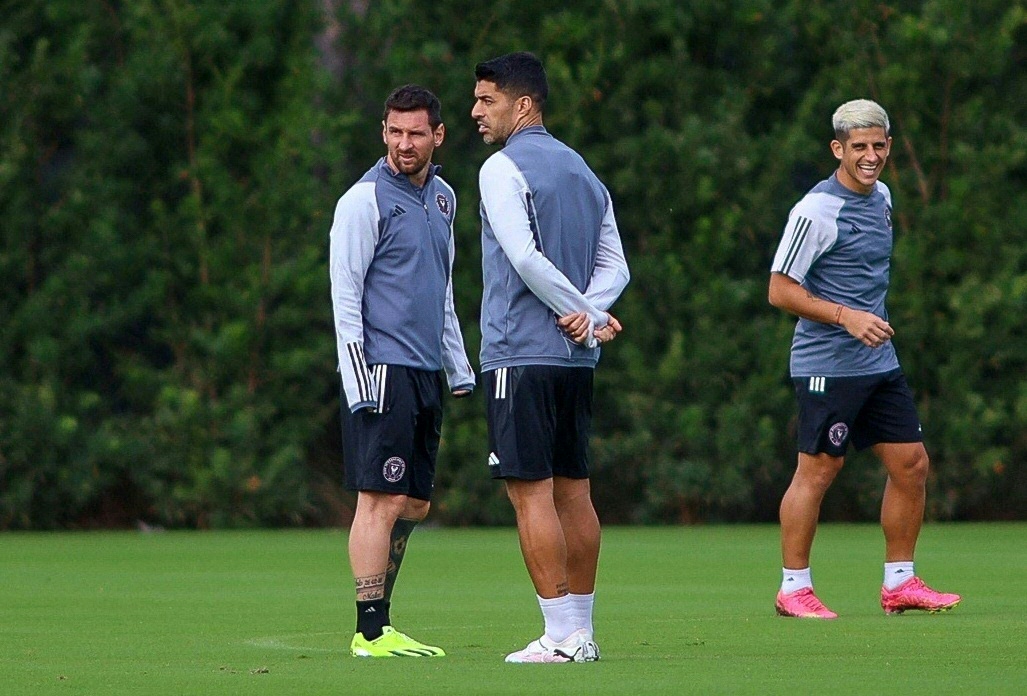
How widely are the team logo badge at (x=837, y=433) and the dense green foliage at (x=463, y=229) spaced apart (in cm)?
608

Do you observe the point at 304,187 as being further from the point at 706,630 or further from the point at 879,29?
the point at 706,630

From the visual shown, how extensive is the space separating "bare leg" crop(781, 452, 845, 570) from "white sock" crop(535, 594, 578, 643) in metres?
1.96

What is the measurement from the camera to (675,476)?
1458 centimetres

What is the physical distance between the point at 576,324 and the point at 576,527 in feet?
2.38

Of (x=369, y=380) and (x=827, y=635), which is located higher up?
(x=369, y=380)

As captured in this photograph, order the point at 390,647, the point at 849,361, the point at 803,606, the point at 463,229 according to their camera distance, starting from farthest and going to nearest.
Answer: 1. the point at 463,229
2. the point at 849,361
3. the point at 803,606
4. the point at 390,647

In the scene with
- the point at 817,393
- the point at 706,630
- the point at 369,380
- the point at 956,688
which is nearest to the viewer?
the point at 956,688

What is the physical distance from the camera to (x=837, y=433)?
27.5 ft

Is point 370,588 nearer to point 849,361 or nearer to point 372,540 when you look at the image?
point 372,540

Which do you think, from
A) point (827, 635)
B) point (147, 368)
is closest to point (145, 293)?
point (147, 368)

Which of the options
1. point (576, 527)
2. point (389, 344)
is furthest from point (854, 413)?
point (389, 344)

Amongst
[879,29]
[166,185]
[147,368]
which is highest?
[879,29]

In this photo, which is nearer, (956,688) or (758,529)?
(956,688)

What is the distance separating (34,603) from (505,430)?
11.1ft
